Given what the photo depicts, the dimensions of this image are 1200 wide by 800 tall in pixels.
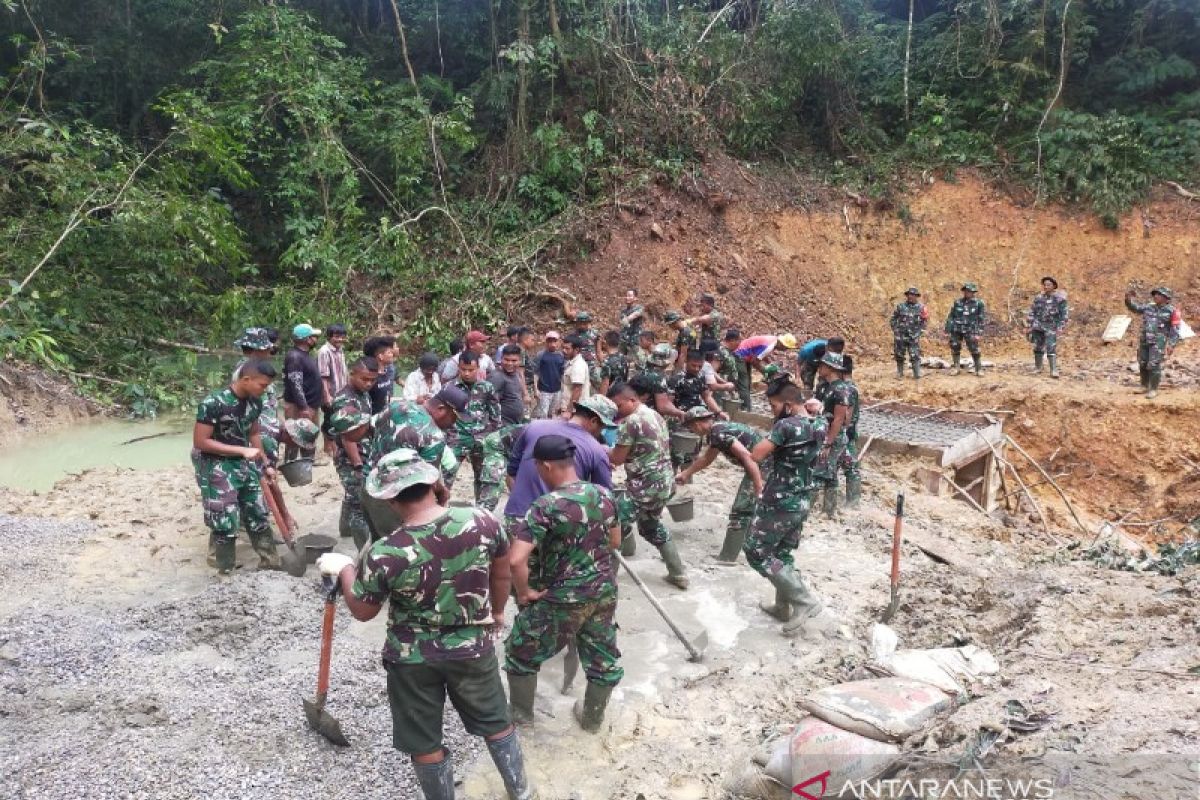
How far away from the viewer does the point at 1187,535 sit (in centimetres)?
1050

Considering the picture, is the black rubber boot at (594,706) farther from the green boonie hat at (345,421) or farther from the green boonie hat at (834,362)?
the green boonie hat at (834,362)

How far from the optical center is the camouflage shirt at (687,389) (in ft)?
27.3

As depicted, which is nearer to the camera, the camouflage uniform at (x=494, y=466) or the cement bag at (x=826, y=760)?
the cement bag at (x=826, y=760)

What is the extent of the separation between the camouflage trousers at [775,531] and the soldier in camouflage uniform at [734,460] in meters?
0.23

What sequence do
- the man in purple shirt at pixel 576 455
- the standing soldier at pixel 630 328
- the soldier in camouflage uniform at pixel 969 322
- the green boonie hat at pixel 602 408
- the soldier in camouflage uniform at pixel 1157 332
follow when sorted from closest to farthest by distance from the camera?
the man in purple shirt at pixel 576 455
the green boonie hat at pixel 602 408
the soldier in camouflage uniform at pixel 1157 332
the standing soldier at pixel 630 328
the soldier in camouflage uniform at pixel 969 322

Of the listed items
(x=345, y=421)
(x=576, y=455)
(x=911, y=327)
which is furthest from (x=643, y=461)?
(x=911, y=327)

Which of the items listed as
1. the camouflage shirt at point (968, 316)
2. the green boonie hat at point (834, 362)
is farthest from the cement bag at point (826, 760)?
the camouflage shirt at point (968, 316)

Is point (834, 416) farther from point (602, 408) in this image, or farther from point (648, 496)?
point (602, 408)

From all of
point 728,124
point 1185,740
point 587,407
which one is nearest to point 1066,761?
point 1185,740

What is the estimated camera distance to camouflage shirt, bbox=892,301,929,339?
42.5ft

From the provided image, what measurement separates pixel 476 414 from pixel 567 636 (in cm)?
307

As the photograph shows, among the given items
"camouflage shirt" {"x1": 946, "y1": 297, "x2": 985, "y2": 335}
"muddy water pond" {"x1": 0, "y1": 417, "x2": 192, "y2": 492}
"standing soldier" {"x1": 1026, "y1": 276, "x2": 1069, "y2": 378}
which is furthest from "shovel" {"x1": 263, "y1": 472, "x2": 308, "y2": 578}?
"standing soldier" {"x1": 1026, "y1": 276, "x2": 1069, "y2": 378}

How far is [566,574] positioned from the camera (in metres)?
4.08

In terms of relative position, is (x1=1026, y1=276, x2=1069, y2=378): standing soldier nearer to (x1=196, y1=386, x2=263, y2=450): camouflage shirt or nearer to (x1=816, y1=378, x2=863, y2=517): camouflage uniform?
(x1=816, y1=378, x2=863, y2=517): camouflage uniform
